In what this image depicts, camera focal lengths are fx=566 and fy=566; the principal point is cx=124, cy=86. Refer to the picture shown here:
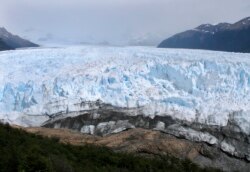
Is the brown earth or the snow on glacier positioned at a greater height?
the snow on glacier

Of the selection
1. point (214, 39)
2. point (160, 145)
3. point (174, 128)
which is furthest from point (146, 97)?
point (214, 39)

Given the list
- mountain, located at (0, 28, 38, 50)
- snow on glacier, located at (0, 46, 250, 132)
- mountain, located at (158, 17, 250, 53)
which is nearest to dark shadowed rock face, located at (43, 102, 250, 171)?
snow on glacier, located at (0, 46, 250, 132)

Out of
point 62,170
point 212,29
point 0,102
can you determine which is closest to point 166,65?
point 0,102

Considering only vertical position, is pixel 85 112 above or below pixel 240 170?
above

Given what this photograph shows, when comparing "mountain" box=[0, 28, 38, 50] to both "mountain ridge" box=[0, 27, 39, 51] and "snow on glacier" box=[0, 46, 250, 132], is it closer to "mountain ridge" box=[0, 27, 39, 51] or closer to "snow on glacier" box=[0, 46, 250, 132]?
"mountain ridge" box=[0, 27, 39, 51]

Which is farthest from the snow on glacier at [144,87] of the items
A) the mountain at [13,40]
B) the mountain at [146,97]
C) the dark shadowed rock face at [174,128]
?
the mountain at [13,40]

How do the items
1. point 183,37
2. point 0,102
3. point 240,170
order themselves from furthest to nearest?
point 183,37, point 0,102, point 240,170

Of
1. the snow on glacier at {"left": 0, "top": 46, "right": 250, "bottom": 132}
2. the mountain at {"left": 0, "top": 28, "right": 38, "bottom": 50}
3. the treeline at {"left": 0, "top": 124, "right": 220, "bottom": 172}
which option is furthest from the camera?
the mountain at {"left": 0, "top": 28, "right": 38, "bottom": 50}

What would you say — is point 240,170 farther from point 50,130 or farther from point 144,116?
point 50,130

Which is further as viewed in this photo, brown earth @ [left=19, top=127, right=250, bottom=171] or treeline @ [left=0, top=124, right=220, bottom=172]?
brown earth @ [left=19, top=127, right=250, bottom=171]
